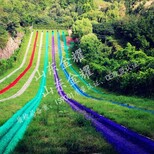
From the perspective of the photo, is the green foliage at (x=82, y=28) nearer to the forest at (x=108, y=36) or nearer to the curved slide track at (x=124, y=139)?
the forest at (x=108, y=36)

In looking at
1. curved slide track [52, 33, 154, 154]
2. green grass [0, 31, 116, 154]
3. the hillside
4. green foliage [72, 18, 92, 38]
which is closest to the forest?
green foliage [72, 18, 92, 38]

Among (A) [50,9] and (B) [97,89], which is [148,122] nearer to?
(B) [97,89]

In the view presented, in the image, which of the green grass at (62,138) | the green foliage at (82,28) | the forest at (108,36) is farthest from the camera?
the green foliage at (82,28)

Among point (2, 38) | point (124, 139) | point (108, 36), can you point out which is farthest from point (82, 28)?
point (124, 139)

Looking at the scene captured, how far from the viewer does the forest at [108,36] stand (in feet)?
104

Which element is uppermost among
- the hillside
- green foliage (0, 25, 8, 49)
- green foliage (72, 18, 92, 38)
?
green foliage (72, 18, 92, 38)

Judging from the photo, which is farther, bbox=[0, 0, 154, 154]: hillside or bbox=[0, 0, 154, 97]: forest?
bbox=[0, 0, 154, 97]: forest

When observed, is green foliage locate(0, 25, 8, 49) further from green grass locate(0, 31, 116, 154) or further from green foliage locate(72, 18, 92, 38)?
green grass locate(0, 31, 116, 154)

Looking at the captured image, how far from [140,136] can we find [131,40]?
54.1 m

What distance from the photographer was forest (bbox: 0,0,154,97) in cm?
3158

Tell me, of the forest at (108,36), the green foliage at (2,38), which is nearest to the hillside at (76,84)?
the forest at (108,36)

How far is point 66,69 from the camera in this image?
5512 cm

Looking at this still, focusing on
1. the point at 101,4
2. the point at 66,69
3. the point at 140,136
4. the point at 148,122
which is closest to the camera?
the point at 140,136

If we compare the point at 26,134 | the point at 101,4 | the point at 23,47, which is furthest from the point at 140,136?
the point at 101,4
